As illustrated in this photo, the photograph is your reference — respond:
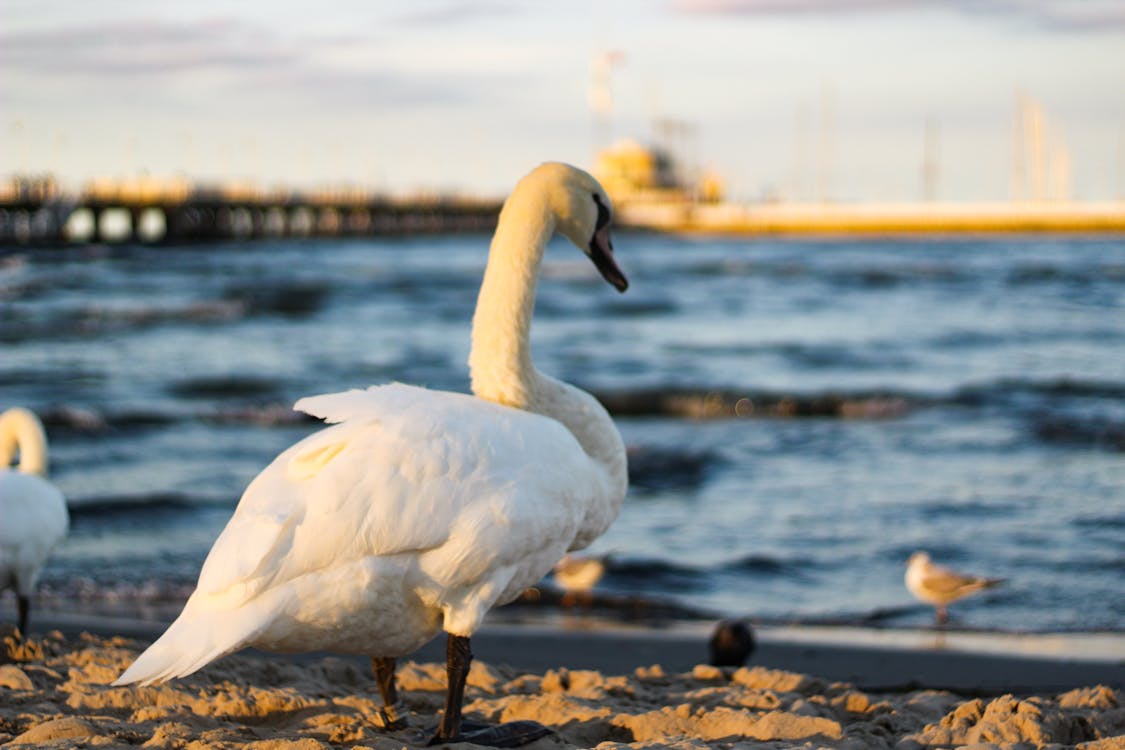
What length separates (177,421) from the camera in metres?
13.6

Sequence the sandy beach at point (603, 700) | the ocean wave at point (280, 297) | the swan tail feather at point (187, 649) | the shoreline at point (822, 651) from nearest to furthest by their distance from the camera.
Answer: the swan tail feather at point (187, 649) < the sandy beach at point (603, 700) < the shoreline at point (822, 651) < the ocean wave at point (280, 297)

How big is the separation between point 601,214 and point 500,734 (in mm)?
1748

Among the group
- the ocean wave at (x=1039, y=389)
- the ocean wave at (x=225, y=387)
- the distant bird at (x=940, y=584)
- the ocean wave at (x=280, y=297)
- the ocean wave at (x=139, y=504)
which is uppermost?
the distant bird at (x=940, y=584)

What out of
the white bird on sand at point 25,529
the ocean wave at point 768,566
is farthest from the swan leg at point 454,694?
the ocean wave at point 768,566

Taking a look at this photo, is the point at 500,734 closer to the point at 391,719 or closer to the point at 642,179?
the point at 391,719

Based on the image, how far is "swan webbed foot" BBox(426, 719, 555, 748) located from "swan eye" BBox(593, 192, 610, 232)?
166 cm

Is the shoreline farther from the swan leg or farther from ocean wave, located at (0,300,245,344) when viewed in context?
ocean wave, located at (0,300,245,344)

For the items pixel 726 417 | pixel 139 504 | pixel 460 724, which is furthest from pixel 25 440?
pixel 726 417

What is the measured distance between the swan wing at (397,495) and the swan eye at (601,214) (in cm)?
105

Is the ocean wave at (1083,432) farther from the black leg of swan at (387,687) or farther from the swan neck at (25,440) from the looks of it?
the black leg of swan at (387,687)

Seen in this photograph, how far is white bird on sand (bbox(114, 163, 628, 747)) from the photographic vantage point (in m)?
3.64

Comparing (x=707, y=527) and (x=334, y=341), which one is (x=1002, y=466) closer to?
Result: (x=707, y=527)

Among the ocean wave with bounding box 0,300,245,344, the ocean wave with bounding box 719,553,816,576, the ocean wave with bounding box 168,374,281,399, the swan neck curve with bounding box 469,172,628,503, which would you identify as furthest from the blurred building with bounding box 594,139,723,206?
the swan neck curve with bounding box 469,172,628,503

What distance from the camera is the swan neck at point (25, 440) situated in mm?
7027
